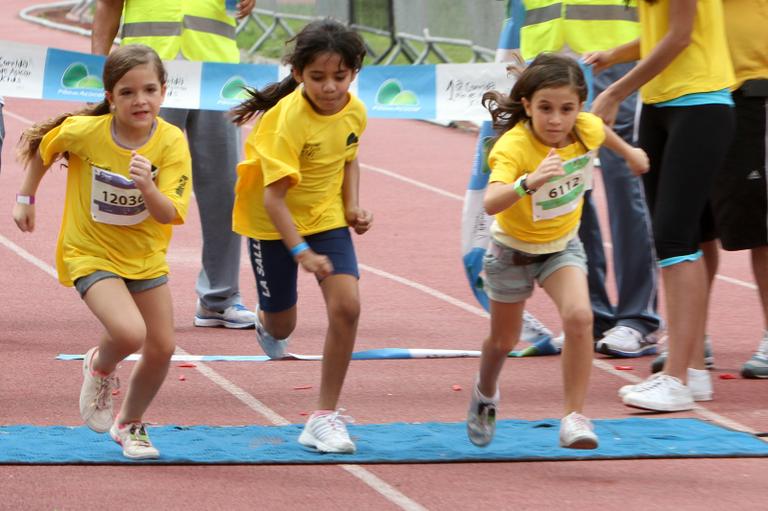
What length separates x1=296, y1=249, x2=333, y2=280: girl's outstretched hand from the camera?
5.84 m

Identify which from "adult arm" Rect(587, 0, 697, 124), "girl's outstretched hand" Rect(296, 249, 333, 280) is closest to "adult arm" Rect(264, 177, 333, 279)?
"girl's outstretched hand" Rect(296, 249, 333, 280)

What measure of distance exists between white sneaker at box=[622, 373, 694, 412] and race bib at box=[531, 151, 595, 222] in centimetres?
117

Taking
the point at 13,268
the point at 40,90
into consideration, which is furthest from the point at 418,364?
the point at 13,268

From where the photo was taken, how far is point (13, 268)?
34.7 ft

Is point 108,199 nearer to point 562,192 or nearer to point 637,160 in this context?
point 562,192

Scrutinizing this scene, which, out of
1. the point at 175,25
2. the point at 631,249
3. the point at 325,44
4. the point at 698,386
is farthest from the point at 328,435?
the point at 175,25

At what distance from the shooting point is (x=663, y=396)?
667cm

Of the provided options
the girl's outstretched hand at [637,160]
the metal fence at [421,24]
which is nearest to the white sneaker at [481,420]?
the girl's outstretched hand at [637,160]

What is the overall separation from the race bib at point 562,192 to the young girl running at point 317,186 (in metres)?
0.76

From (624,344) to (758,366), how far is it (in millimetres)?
774

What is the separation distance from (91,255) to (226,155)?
2.96m

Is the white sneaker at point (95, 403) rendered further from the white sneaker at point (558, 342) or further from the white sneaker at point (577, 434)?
the white sneaker at point (558, 342)

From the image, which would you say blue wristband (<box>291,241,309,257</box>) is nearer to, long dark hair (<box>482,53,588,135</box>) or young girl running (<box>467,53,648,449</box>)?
young girl running (<box>467,53,648,449</box>)

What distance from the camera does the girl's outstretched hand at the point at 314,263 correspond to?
5.84m
